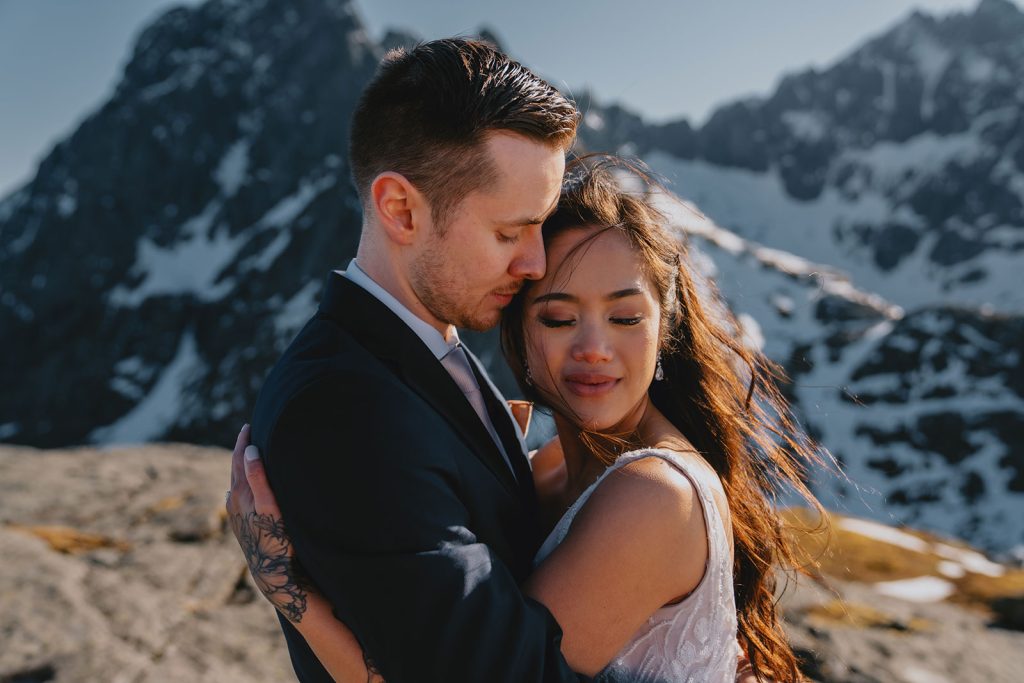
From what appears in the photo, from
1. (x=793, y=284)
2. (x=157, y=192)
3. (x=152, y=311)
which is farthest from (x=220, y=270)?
(x=793, y=284)

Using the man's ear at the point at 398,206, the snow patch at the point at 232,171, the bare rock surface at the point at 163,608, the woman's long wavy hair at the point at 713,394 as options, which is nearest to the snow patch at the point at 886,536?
the bare rock surface at the point at 163,608

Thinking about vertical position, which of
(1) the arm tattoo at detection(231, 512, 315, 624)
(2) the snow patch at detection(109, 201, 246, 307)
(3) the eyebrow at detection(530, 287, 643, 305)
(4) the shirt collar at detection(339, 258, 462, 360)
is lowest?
(2) the snow patch at detection(109, 201, 246, 307)

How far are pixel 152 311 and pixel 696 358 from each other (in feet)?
603

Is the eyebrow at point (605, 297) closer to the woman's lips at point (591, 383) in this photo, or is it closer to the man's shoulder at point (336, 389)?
the woman's lips at point (591, 383)

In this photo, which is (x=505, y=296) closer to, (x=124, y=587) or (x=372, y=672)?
(x=372, y=672)

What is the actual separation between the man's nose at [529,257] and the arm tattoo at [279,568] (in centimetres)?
190

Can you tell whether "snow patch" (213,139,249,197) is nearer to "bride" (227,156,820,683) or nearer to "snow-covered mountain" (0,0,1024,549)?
"snow-covered mountain" (0,0,1024,549)

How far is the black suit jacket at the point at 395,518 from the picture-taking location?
8.93 feet

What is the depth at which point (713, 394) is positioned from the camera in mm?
5176

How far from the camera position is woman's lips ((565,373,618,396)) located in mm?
4418

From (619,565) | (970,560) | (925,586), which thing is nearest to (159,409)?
(970,560)

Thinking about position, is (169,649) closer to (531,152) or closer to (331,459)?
(331,459)

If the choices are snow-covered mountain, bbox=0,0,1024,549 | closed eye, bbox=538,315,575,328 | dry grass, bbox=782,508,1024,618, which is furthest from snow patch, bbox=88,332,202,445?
closed eye, bbox=538,315,575,328

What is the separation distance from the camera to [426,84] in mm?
3799
